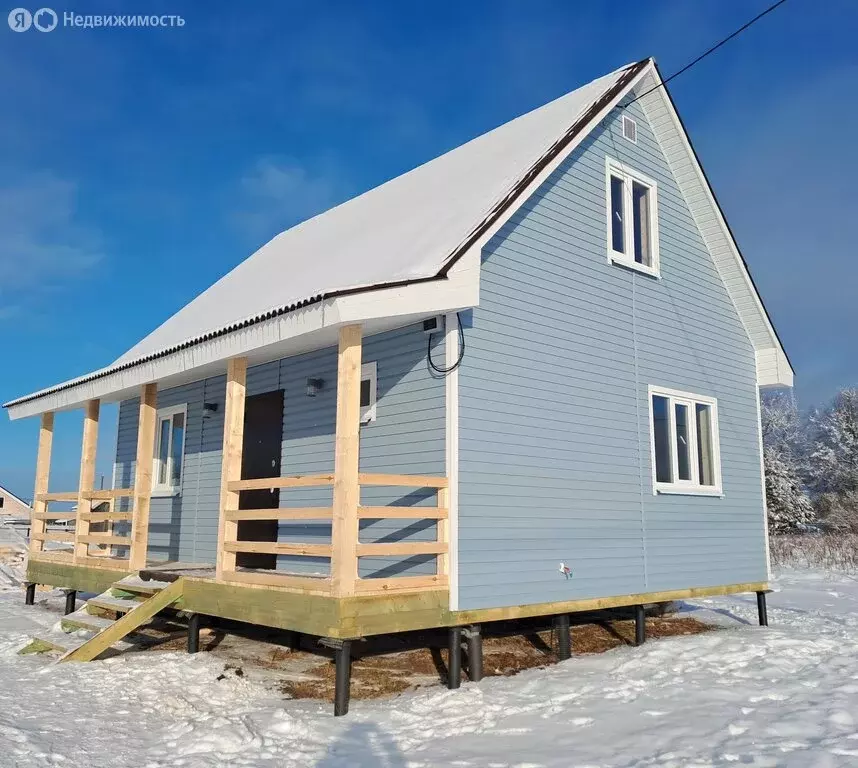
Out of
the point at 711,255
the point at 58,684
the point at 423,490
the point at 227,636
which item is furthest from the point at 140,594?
the point at 711,255

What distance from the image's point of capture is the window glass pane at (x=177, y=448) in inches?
523

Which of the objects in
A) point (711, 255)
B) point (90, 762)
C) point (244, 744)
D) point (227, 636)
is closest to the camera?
point (90, 762)

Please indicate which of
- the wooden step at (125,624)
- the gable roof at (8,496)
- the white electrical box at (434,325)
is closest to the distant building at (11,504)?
the gable roof at (8,496)

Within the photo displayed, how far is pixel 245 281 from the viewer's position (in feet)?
47.3

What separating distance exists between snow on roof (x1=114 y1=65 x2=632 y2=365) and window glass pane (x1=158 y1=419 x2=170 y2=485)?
58.0 inches

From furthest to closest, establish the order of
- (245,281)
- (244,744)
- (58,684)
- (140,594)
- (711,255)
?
(245,281)
(711,255)
(140,594)
(58,684)
(244,744)

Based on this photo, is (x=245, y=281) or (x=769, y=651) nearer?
(x=769, y=651)

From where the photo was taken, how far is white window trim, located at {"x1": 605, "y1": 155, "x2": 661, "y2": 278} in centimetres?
1098

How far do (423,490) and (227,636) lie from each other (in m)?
4.28

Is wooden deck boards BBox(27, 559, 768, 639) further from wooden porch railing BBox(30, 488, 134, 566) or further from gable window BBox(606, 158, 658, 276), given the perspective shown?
gable window BBox(606, 158, 658, 276)

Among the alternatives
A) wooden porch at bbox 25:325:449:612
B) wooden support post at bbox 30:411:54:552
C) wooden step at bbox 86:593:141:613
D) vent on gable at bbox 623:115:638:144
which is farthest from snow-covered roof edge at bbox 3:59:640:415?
wooden step at bbox 86:593:141:613

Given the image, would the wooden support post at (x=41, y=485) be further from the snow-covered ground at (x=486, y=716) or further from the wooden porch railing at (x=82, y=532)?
the snow-covered ground at (x=486, y=716)

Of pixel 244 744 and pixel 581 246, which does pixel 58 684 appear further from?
pixel 581 246

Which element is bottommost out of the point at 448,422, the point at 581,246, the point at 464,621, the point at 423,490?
the point at 464,621
